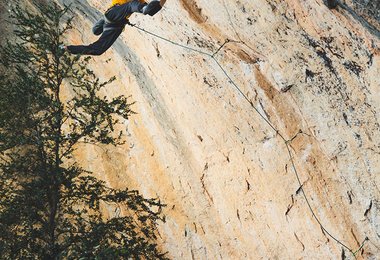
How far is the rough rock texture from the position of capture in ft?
→ 32.1

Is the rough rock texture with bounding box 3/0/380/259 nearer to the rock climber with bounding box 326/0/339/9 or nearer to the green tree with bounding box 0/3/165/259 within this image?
the rock climber with bounding box 326/0/339/9

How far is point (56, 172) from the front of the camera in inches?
437

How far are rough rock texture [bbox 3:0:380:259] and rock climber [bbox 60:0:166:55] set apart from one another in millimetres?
1360

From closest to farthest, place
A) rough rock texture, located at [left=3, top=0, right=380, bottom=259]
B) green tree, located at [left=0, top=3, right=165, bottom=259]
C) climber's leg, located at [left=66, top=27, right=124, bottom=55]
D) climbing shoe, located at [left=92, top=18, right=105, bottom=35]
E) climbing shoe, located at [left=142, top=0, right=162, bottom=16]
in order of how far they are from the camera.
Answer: climbing shoe, located at [left=142, top=0, right=162, bottom=16] → rough rock texture, located at [left=3, top=0, right=380, bottom=259] → green tree, located at [left=0, top=3, right=165, bottom=259] → climber's leg, located at [left=66, top=27, right=124, bottom=55] → climbing shoe, located at [left=92, top=18, right=105, bottom=35]

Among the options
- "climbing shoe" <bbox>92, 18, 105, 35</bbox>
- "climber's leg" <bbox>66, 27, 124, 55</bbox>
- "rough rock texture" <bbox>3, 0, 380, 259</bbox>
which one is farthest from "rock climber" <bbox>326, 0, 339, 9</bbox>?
"climbing shoe" <bbox>92, 18, 105, 35</bbox>

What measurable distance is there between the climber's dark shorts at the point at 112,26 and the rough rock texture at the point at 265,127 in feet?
4.42

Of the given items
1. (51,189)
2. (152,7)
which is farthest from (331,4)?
(51,189)

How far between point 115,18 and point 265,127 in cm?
406

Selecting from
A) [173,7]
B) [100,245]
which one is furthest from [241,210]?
[173,7]

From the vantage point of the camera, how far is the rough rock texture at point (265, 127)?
32.1 ft

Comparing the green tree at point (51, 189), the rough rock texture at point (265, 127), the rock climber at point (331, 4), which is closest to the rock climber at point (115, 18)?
the green tree at point (51, 189)

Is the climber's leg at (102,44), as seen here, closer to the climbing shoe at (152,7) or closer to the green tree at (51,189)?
the green tree at (51,189)

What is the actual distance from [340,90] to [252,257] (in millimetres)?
4193

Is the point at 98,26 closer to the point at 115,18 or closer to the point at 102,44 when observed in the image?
the point at 102,44
